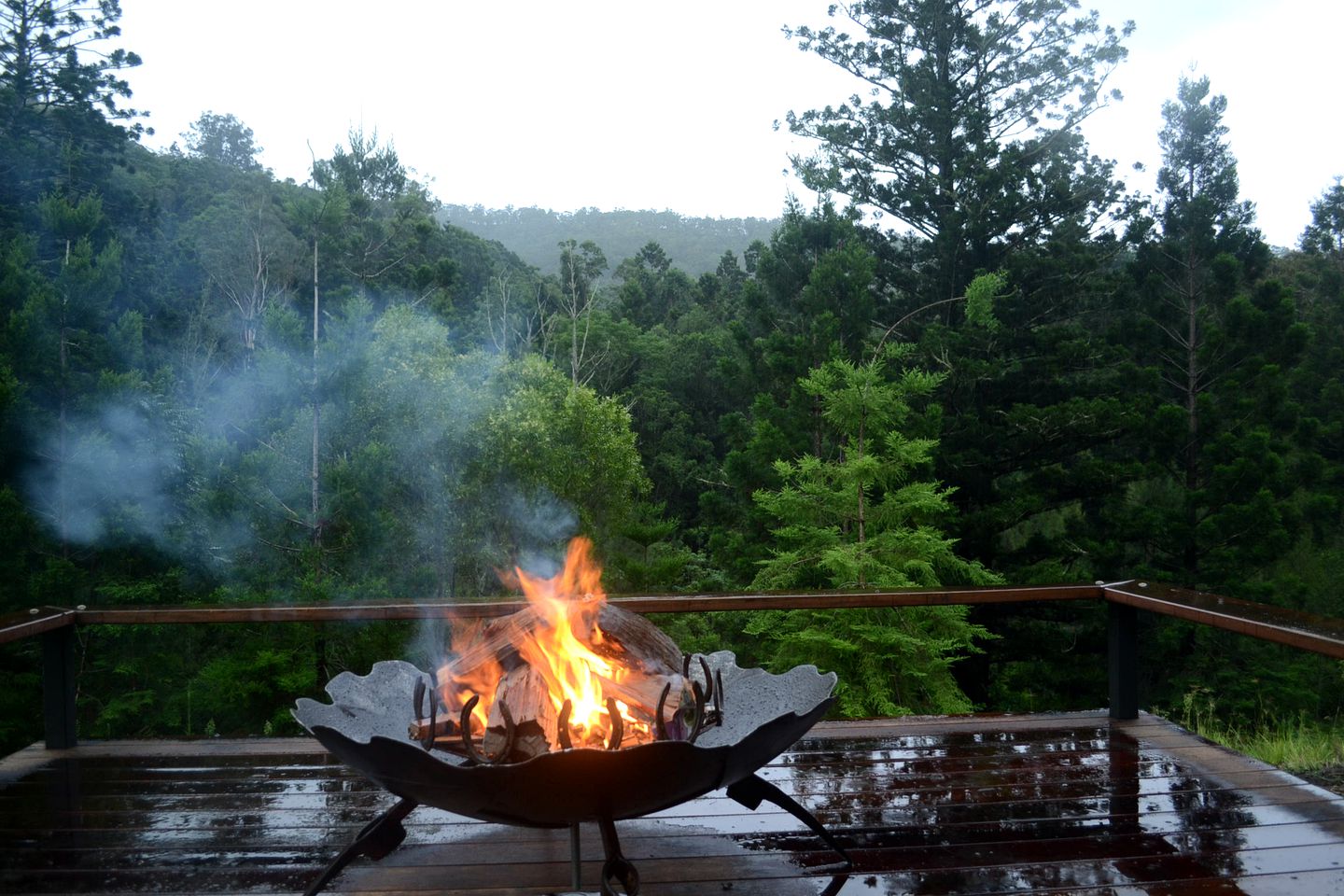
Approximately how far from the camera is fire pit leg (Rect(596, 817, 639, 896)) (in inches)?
76.1

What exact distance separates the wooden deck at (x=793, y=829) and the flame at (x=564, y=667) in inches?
14.3

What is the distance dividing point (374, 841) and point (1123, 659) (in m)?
2.66

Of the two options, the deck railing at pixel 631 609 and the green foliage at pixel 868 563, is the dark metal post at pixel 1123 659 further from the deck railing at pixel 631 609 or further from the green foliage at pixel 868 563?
the green foliage at pixel 868 563

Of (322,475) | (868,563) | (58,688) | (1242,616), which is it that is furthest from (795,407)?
(58,688)

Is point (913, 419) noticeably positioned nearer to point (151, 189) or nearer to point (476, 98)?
point (151, 189)

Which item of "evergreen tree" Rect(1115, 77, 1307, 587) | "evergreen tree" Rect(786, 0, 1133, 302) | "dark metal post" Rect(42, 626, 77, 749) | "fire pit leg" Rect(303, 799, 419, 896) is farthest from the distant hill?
"fire pit leg" Rect(303, 799, 419, 896)

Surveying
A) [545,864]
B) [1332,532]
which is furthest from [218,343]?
[1332,532]

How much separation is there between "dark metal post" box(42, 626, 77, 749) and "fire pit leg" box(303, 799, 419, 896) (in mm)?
1660

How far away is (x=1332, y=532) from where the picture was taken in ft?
44.9

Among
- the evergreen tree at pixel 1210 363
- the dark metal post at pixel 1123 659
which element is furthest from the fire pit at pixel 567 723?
the evergreen tree at pixel 1210 363

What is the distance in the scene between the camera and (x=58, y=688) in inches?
130

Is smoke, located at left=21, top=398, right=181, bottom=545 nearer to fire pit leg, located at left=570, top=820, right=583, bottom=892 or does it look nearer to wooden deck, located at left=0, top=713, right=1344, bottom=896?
wooden deck, located at left=0, top=713, right=1344, bottom=896

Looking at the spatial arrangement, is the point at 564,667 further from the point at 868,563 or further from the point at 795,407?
the point at 795,407

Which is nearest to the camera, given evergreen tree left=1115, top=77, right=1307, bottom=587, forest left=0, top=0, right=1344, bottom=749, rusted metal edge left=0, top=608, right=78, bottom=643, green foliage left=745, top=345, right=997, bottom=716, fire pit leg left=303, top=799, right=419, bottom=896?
fire pit leg left=303, top=799, right=419, bottom=896
